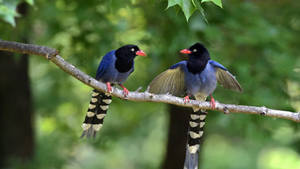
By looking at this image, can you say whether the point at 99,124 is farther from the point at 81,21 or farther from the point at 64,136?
the point at 64,136

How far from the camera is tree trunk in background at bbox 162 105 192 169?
Answer: 8.34m

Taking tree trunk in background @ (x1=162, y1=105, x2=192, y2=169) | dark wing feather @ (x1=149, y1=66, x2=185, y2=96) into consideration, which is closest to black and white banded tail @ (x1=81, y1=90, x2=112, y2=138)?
dark wing feather @ (x1=149, y1=66, x2=185, y2=96)

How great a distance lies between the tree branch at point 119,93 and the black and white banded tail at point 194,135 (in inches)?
23.3

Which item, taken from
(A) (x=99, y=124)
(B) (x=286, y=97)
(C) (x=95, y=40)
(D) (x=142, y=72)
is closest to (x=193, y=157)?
(A) (x=99, y=124)

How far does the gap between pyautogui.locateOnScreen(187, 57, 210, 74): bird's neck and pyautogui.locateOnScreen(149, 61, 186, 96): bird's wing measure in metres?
0.08

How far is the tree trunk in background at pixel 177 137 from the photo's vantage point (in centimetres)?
834

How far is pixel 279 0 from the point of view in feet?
25.8

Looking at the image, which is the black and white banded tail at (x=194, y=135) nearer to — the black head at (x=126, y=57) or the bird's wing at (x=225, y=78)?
the bird's wing at (x=225, y=78)

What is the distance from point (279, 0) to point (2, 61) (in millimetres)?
5541

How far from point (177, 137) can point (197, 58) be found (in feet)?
12.2

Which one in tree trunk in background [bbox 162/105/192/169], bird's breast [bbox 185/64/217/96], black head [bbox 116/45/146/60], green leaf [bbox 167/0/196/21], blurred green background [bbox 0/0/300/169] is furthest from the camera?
tree trunk in background [bbox 162/105/192/169]

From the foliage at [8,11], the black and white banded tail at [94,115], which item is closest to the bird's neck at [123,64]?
the black and white banded tail at [94,115]

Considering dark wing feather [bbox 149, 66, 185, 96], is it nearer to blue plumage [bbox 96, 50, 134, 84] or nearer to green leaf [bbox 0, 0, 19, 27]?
blue plumage [bbox 96, 50, 134, 84]

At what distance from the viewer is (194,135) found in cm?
505
